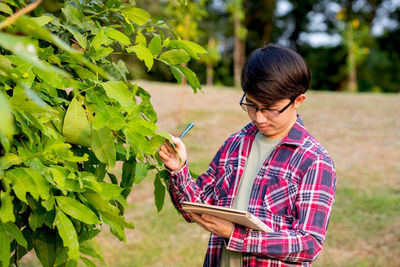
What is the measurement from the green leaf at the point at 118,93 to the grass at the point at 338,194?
1.45 meters

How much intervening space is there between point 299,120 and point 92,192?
3.01 ft

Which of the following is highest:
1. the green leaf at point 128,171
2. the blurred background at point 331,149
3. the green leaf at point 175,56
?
the green leaf at point 175,56

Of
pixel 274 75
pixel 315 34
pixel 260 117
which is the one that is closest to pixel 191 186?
pixel 260 117

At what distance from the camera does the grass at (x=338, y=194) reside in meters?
4.81

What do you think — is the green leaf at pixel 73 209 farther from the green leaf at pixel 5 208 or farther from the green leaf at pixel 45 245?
the green leaf at pixel 45 245

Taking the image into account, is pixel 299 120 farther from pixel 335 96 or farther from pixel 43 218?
pixel 335 96

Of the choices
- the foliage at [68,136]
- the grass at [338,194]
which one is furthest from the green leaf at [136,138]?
the grass at [338,194]

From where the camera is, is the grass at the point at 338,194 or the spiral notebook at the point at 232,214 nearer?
the spiral notebook at the point at 232,214

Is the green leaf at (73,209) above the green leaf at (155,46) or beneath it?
beneath

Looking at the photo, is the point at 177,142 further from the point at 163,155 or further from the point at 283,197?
the point at 283,197

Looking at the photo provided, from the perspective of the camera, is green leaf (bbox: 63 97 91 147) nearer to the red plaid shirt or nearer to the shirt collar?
the red plaid shirt

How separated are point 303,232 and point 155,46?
2.58ft

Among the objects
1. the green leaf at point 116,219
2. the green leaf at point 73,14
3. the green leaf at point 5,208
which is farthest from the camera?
the green leaf at point 73,14

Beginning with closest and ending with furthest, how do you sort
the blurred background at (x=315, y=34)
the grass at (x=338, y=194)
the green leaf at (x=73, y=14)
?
the green leaf at (x=73, y=14), the grass at (x=338, y=194), the blurred background at (x=315, y=34)
